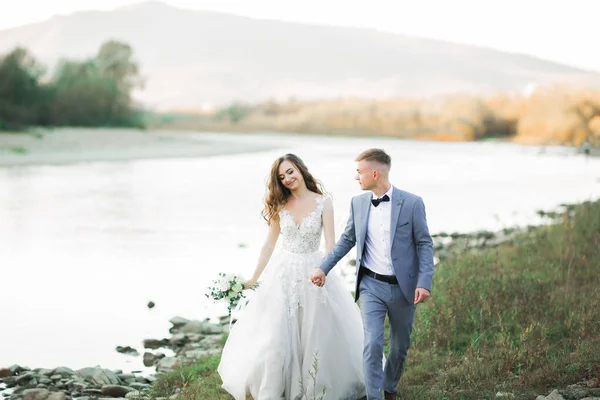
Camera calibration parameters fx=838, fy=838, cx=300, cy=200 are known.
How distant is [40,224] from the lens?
733 inches

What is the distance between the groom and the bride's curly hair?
2.36ft

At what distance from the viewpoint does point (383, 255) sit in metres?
5.78

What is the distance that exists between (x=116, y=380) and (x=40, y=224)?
464 inches

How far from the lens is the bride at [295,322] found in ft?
20.1

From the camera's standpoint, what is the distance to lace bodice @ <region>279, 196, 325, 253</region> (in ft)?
20.8

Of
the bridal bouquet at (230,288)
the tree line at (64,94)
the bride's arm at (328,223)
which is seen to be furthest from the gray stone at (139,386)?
the tree line at (64,94)

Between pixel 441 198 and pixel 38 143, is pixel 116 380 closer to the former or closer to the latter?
pixel 441 198

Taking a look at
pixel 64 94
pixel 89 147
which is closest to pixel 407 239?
pixel 89 147

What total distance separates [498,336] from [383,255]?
6.88 feet

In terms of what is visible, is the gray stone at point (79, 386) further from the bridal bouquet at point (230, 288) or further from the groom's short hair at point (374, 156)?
the groom's short hair at point (374, 156)

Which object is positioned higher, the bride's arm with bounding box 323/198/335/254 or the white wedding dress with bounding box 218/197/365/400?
the bride's arm with bounding box 323/198/335/254

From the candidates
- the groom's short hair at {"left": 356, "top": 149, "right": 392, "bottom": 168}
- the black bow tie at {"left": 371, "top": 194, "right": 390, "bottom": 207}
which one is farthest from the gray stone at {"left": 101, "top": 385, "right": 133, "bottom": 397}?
the groom's short hair at {"left": 356, "top": 149, "right": 392, "bottom": 168}

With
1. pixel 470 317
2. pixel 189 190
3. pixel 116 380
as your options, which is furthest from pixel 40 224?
pixel 470 317

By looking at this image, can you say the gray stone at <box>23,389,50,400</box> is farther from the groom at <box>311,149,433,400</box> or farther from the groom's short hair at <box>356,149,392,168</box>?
the groom's short hair at <box>356,149,392,168</box>
